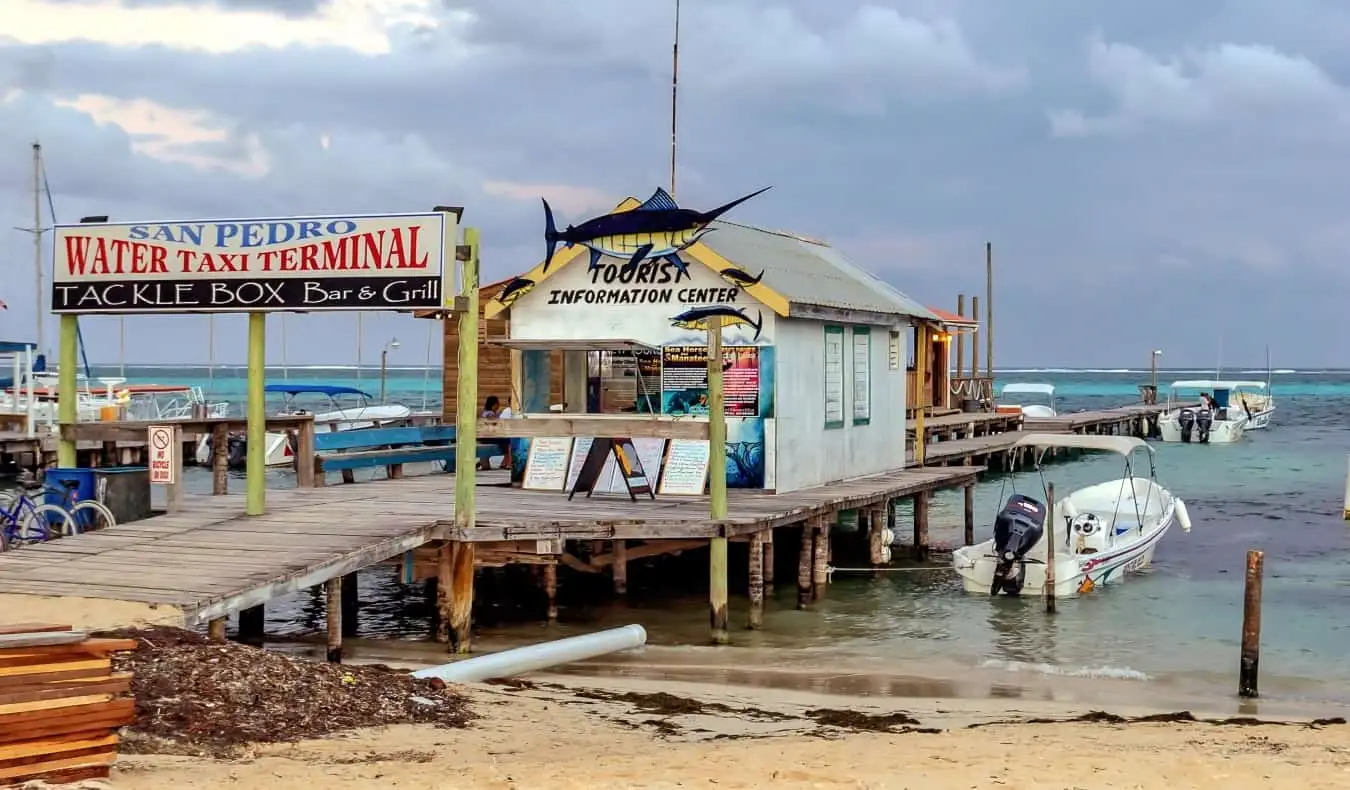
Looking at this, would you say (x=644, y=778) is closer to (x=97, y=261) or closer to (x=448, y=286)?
(x=448, y=286)

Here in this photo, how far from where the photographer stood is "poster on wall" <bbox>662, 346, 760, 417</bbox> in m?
18.6

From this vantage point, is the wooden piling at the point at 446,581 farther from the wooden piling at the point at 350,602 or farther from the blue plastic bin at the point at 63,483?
the blue plastic bin at the point at 63,483

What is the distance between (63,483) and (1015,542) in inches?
483

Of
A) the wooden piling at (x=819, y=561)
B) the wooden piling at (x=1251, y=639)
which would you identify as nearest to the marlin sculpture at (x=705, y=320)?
the wooden piling at (x=819, y=561)

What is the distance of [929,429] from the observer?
39906 millimetres

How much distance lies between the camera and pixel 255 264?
47.7 ft

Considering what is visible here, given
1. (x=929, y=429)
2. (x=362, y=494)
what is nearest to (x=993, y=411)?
(x=929, y=429)

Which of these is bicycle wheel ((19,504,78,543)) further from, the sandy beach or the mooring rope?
the mooring rope

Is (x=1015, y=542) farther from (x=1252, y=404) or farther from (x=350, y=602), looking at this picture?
(x=1252, y=404)

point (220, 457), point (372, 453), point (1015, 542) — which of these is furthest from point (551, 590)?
point (1015, 542)

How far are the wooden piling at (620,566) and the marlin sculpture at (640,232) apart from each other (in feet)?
12.6

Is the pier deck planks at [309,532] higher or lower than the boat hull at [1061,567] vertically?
higher

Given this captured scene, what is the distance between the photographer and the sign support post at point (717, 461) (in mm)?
15805

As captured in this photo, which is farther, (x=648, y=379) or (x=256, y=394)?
(x=648, y=379)
